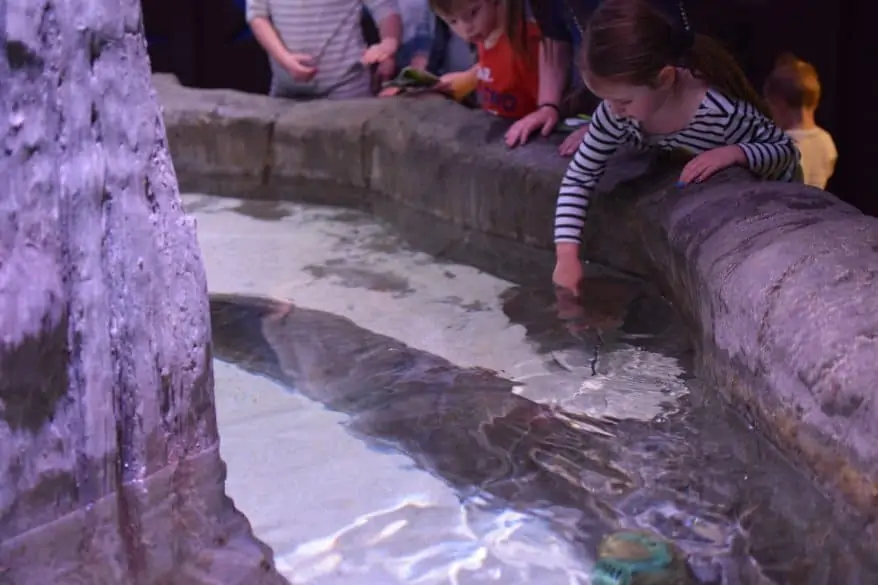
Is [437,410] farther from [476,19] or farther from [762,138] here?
[476,19]

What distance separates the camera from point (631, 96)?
8.75ft

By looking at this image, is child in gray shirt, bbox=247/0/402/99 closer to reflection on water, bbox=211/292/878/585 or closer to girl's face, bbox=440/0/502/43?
girl's face, bbox=440/0/502/43

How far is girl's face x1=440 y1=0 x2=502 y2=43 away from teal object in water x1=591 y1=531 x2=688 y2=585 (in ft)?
7.95

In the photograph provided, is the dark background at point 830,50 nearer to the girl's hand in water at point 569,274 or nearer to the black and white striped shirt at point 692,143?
the black and white striped shirt at point 692,143

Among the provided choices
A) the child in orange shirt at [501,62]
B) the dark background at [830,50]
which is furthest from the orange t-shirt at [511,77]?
the dark background at [830,50]

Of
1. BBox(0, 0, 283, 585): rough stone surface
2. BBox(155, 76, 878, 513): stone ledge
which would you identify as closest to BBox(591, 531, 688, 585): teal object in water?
BBox(155, 76, 878, 513): stone ledge

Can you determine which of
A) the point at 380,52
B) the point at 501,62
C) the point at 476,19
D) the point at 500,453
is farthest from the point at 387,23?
the point at 500,453

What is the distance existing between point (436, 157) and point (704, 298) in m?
1.86

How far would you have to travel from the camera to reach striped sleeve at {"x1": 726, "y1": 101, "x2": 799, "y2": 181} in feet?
9.19

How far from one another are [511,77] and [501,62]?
85 mm

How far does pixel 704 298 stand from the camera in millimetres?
2332

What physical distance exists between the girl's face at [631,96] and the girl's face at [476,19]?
104 cm

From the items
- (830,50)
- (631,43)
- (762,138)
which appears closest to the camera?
(631,43)

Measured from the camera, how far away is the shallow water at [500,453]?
172 centimetres
